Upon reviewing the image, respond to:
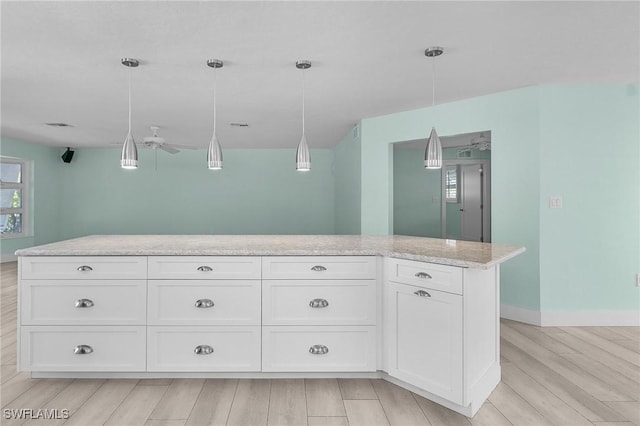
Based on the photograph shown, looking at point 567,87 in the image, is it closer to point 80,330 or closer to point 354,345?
point 354,345

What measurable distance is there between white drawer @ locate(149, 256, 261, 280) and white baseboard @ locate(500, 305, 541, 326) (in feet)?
9.10

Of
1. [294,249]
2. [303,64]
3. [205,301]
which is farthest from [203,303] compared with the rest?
[303,64]

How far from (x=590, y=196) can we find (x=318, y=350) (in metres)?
3.08

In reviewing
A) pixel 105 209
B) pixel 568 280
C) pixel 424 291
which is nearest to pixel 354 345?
pixel 424 291

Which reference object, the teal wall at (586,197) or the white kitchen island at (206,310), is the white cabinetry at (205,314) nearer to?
the white kitchen island at (206,310)

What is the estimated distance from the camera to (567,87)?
12.1 ft

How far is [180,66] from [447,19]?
2.10 m

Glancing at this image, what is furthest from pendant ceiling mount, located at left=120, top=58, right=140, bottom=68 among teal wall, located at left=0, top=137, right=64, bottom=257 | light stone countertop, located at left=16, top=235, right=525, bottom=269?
teal wall, located at left=0, top=137, right=64, bottom=257

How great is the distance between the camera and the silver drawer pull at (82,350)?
2.43 metres

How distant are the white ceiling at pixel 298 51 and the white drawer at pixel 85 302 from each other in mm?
1655

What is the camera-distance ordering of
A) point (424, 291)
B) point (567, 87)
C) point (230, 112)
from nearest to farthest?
point (424, 291) < point (567, 87) < point (230, 112)

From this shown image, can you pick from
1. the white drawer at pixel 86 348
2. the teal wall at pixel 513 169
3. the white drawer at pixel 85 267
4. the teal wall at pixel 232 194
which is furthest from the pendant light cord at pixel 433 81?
the teal wall at pixel 232 194

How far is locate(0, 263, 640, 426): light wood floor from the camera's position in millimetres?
2055

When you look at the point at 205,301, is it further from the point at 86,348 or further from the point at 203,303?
the point at 86,348
